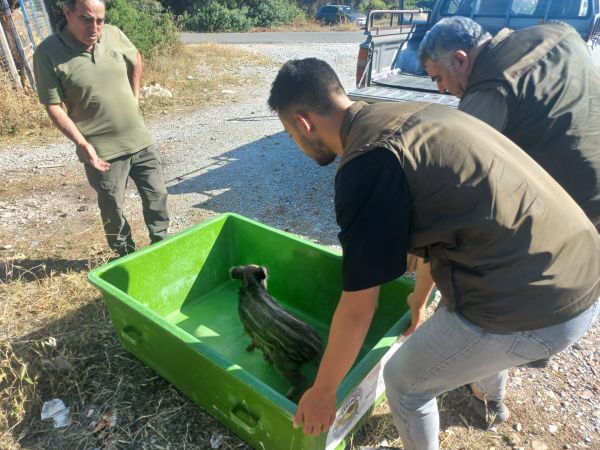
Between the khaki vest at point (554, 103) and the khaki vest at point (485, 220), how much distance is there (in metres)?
Answer: 0.66

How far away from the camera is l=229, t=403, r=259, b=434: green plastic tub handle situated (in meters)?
1.95

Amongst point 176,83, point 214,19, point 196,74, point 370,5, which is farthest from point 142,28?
point 370,5

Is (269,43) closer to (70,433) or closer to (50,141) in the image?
(50,141)

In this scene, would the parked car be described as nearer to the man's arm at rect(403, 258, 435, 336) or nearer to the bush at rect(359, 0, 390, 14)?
the bush at rect(359, 0, 390, 14)

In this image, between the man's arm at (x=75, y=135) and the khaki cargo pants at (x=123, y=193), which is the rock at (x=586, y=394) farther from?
the man's arm at (x=75, y=135)

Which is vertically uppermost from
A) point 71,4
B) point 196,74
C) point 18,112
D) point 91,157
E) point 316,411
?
point 71,4

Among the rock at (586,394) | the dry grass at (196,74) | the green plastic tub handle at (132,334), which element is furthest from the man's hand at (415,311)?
the dry grass at (196,74)

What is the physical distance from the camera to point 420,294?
1.98 meters

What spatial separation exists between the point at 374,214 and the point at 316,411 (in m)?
0.79

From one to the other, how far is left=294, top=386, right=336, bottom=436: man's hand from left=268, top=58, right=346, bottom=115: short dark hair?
98cm

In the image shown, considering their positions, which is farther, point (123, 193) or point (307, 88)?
point (123, 193)

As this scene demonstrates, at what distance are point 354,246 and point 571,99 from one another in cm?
145

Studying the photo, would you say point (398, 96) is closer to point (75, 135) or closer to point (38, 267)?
point (75, 135)

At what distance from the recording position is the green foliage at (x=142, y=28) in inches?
404
